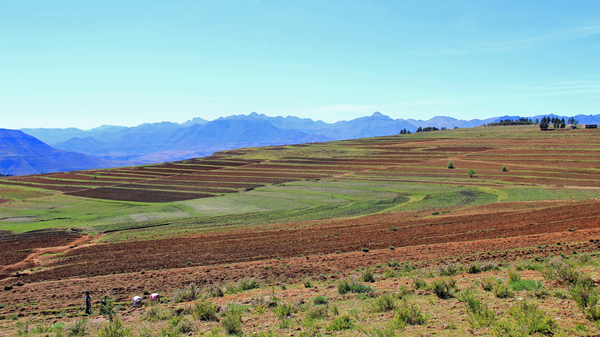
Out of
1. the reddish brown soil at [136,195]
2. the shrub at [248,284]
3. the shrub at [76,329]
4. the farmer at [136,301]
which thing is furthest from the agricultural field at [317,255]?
the farmer at [136,301]

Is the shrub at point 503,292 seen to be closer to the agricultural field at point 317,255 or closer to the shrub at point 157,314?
the agricultural field at point 317,255

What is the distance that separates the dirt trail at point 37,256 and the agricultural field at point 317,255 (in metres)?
0.25

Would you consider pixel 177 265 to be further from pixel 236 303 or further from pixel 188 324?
pixel 188 324

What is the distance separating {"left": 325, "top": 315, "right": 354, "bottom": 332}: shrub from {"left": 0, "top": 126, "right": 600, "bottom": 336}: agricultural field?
0.04m

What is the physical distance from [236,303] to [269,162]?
308ft

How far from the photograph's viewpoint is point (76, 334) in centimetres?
1088

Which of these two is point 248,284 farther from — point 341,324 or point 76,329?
point 341,324

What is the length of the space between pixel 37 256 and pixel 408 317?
93.3 ft

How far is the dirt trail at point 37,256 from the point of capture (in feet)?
77.7

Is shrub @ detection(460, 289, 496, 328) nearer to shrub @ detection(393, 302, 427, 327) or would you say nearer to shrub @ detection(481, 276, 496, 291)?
shrub @ detection(393, 302, 427, 327)

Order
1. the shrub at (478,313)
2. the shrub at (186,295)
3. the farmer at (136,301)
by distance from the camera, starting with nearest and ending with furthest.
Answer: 1. the shrub at (478,313)
2. the farmer at (136,301)
3. the shrub at (186,295)

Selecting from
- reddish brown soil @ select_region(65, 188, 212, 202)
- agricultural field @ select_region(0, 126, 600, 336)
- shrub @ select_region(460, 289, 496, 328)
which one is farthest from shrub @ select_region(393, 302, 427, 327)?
reddish brown soil @ select_region(65, 188, 212, 202)

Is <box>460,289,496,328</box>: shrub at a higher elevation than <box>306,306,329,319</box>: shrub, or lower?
higher

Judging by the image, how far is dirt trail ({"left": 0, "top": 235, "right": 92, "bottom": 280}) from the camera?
23.7 meters
